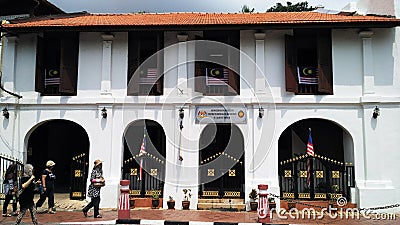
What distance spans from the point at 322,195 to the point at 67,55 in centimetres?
975

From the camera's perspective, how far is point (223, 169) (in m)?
13.7

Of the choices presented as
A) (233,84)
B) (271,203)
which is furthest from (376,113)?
(233,84)

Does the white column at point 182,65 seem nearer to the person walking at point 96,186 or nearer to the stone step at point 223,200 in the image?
the stone step at point 223,200

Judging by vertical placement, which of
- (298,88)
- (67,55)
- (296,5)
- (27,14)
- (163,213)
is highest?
(296,5)

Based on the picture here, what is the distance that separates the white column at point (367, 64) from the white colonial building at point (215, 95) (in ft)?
0.11

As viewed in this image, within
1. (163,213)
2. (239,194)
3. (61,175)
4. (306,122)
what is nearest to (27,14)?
(61,175)

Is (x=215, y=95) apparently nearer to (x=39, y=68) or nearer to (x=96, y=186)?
(x=96, y=186)

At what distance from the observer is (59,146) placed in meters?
17.9

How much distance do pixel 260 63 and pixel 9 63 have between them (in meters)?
8.71

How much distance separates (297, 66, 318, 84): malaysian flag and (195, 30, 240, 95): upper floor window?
6.82 feet

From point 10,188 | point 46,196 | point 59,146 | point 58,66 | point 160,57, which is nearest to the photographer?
point 10,188

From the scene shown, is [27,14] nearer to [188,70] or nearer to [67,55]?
[67,55]

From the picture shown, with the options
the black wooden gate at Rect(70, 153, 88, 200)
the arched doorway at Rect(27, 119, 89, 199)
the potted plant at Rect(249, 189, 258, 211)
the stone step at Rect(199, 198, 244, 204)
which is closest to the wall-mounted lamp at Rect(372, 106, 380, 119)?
the potted plant at Rect(249, 189, 258, 211)

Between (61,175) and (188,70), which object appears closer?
(188,70)
